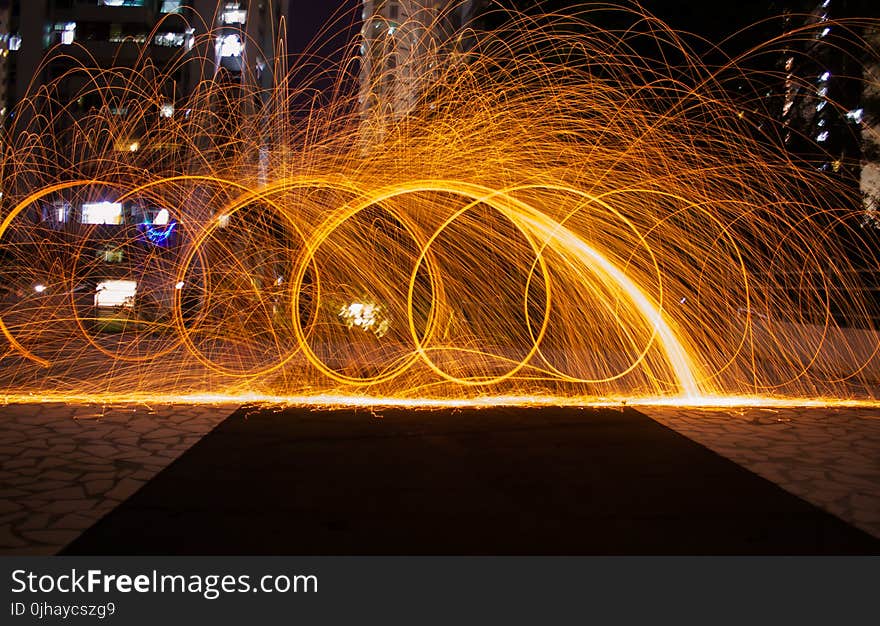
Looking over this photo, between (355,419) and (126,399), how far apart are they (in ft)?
7.95

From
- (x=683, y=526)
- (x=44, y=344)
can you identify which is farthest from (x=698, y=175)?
(x=44, y=344)

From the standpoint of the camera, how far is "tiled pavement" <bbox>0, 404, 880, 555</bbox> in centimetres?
375

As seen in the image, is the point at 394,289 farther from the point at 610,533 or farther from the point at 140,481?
the point at 610,533

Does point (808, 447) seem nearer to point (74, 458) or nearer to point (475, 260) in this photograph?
point (74, 458)

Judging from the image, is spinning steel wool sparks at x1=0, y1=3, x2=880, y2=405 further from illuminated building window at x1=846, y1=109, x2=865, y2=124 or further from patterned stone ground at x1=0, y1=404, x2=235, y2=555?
illuminated building window at x1=846, y1=109, x2=865, y2=124

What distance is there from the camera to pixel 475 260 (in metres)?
13.9

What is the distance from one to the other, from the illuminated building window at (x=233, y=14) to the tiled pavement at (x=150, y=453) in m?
44.4

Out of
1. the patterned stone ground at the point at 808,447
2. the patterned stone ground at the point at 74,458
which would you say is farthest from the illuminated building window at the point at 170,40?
→ the patterned stone ground at the point at 808,447

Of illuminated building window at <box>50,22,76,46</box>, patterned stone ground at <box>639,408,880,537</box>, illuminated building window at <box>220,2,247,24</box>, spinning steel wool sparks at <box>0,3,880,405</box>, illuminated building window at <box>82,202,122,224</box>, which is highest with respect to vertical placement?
illuminated building window at <box>220,2,247,24</box>

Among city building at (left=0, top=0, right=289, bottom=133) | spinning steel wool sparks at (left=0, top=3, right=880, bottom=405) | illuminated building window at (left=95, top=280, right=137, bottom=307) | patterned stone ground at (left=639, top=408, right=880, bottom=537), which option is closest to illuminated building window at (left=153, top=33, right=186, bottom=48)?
city building at (left=0, top=0, right=289, bottom=133)

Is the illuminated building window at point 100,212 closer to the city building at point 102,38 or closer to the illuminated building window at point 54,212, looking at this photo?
the illuminated building window at point 54,212

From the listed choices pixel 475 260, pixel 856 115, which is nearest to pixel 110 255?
pixel 475 260

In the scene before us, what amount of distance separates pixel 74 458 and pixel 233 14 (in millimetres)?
47449

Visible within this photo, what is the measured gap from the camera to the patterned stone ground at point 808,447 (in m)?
4.25
